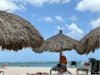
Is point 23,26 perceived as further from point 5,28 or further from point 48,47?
point 48,47

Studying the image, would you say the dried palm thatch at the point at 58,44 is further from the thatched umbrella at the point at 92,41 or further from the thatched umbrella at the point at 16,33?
the thatched umbrella at the point at 16,33

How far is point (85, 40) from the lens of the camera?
1158 cm

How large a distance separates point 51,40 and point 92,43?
155 inches

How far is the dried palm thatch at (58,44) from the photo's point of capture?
14469 millimetres

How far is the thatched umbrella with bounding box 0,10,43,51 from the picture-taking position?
8.31 meters

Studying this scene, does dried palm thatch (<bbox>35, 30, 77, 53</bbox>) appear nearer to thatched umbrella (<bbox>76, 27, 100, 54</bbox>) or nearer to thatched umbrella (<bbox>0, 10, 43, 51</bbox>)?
thatched umbrella (<bbox>76, 27, 100, 54</bbox>)

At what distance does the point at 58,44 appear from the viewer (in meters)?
14.6

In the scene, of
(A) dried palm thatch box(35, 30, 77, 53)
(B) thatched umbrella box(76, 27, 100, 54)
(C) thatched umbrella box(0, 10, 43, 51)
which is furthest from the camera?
(A) dried palm thatch box(35, 30, 77, 53)

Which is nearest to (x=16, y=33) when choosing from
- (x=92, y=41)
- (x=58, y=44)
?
(x=92, y=41)

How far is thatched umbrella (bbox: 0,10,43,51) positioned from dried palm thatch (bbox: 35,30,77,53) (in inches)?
202

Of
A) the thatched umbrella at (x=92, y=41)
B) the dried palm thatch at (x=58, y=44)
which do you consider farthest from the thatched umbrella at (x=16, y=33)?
the dried palm thatch at (x=58, y=44)

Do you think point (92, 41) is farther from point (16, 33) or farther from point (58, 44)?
point (58, 44)

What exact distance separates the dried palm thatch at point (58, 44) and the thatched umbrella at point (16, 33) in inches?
202

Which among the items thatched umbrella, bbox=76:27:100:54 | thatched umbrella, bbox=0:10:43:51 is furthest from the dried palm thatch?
thatched umbrella, bbox=0:10:43:51
